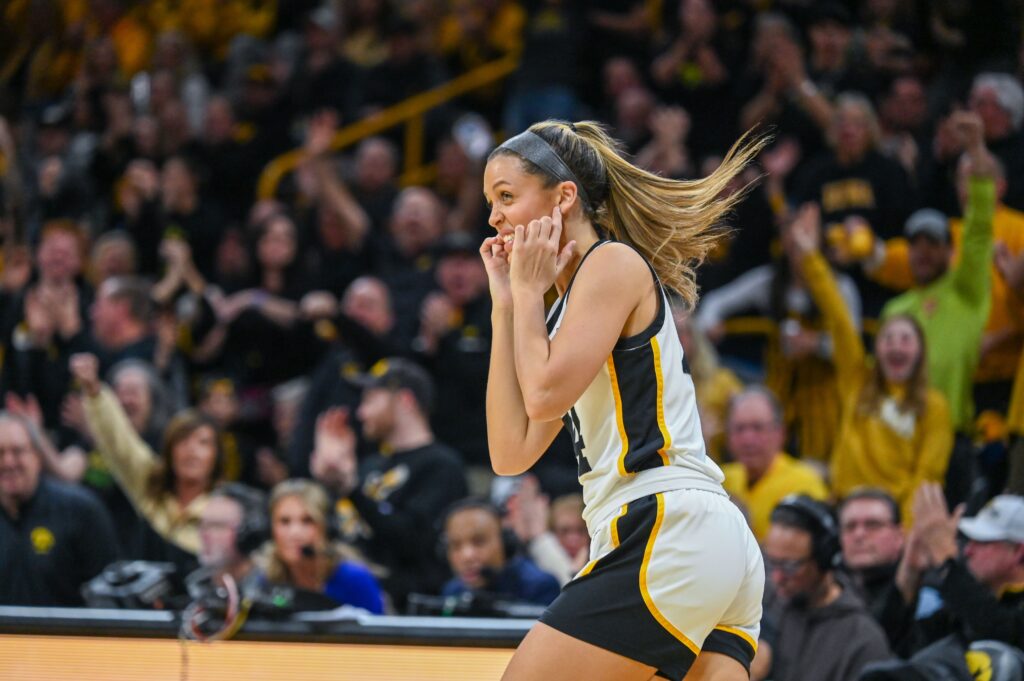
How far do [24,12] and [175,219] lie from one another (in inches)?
93.2

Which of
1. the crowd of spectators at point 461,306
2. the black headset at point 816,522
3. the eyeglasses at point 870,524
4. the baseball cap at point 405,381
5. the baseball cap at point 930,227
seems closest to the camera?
the black headset at point 816,522

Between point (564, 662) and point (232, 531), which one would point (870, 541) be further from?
point (564, 662)

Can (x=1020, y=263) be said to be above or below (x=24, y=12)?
below

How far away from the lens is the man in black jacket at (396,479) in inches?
258

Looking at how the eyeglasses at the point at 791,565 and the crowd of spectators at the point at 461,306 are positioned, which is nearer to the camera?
the eyeglasses at the point at 791,565

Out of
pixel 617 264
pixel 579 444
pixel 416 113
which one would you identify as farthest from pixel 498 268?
pixel 416 113

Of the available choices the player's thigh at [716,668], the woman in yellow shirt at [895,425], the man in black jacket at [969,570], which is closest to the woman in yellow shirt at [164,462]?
the woman in yellow shirt at [895,425]

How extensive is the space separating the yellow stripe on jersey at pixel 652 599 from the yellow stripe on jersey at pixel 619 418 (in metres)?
0.10

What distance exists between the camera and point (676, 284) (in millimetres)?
3434

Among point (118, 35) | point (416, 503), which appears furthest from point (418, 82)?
point (416, 503)

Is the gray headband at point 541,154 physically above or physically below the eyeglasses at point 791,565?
above

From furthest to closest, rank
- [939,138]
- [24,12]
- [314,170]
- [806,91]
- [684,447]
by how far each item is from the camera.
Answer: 1. [24,12]
2. [314,170]
3. [806,91]
4. [939,138]
5. [684,447]

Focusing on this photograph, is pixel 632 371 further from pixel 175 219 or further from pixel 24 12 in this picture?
pixel 24 12

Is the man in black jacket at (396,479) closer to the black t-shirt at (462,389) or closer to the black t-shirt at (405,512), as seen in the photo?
the black t-shirt at (405,512)
